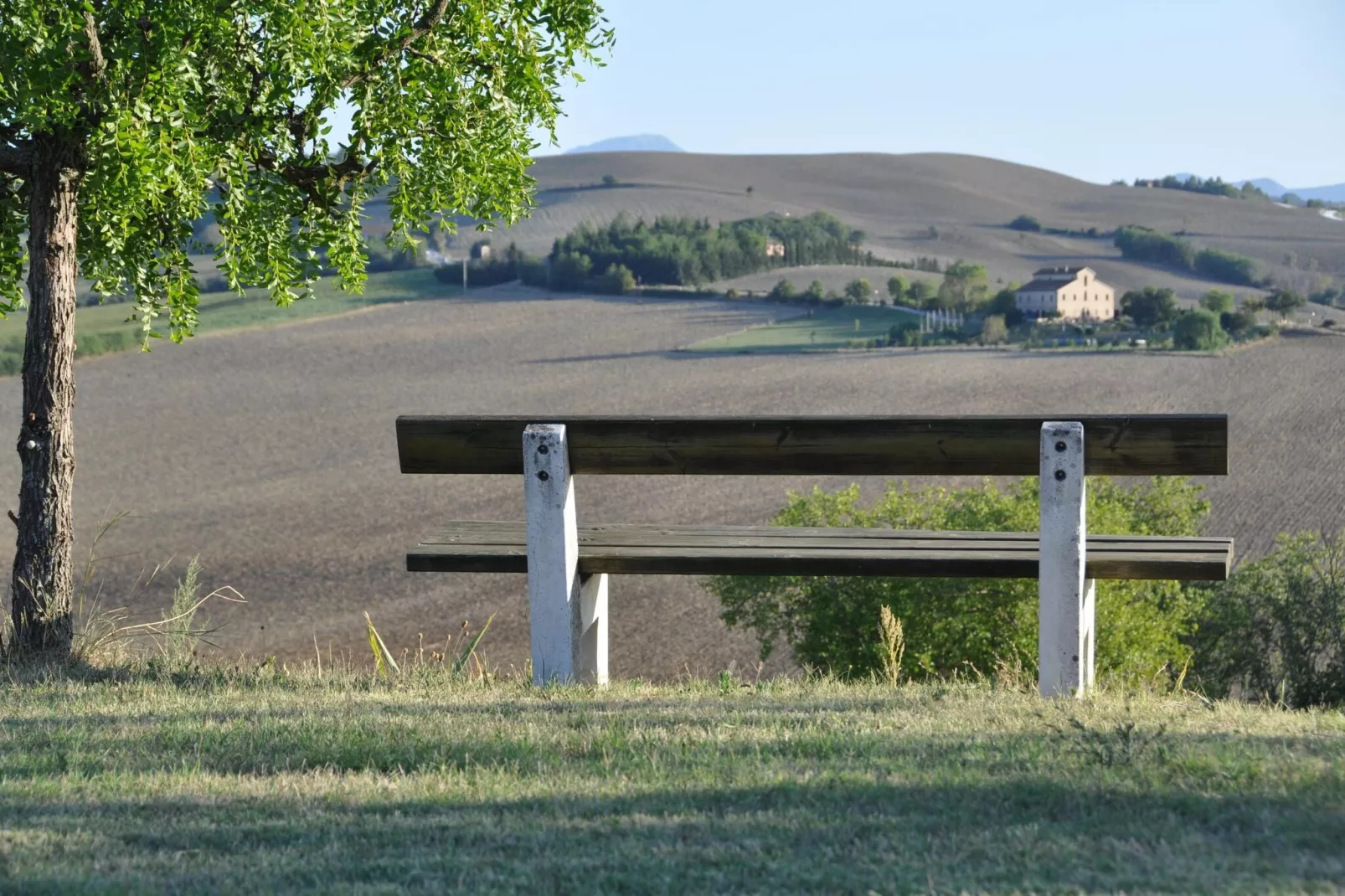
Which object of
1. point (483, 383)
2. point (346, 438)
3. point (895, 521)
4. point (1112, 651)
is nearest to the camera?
point (1112, 651)

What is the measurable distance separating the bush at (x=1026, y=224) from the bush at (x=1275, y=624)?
3507 inches

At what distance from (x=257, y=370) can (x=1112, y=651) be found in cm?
5772

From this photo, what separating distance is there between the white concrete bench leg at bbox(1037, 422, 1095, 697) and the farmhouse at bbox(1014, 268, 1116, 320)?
8369cm

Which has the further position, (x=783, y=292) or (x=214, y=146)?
(x=783, y=292)

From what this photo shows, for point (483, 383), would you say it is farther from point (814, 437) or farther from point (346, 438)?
point (814, 437)

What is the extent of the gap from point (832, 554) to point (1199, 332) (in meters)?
74.3

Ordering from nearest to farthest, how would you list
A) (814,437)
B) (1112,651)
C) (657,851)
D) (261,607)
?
(657,851)
(814,437)
(1112,651)
(261,607)

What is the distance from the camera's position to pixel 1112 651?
2541 centimetres

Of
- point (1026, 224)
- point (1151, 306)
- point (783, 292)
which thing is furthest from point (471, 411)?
point (1026, 224)

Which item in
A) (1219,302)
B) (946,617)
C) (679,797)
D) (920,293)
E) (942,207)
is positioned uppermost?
(942,207)

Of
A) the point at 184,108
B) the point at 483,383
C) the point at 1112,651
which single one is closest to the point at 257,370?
the point at 483,383

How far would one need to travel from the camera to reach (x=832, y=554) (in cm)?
597

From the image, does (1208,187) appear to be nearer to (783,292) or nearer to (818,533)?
(783,292)

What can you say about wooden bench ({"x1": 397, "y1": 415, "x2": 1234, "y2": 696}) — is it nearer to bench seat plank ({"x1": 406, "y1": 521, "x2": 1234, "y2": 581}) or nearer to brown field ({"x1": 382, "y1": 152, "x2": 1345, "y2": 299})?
bench seat plank ({"x1": 406, "y1": 521, "x2": 1234, "y2": 581})
